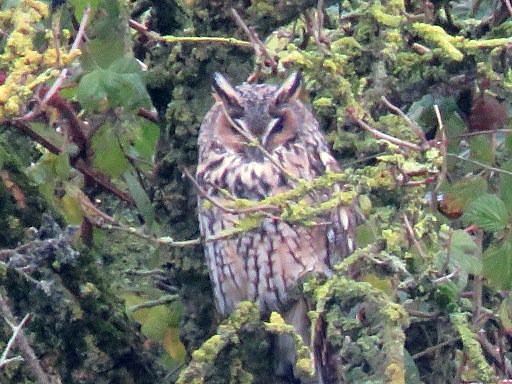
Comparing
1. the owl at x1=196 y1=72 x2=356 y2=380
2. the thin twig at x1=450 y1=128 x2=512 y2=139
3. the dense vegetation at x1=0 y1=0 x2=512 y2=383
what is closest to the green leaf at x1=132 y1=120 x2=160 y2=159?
the dense vegetation at x1=0 y1=0 x2=512 y2=383

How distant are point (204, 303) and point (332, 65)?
739 millimetres

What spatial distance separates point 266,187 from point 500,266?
0.71 m

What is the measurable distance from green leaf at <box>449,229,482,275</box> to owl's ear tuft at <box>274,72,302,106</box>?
1.95ft

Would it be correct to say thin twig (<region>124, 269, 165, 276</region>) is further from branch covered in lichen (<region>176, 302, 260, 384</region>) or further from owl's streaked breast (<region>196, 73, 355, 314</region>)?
branch covered in lichen (<region>176, 302, 260, 384</region>)

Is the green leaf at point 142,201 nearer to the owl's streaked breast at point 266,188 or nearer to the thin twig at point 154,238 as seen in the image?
the thin twig at point 154,238

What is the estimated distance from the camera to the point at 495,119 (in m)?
2.15

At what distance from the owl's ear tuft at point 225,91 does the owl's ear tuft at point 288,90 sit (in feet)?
0.28

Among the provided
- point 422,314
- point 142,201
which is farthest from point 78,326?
point 422,314

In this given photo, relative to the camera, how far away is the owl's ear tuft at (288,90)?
2.29m

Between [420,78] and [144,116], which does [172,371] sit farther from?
[420,78]

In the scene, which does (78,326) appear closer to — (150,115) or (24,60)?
(150,115)

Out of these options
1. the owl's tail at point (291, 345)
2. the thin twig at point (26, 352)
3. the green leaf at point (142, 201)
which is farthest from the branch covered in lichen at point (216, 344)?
the green leaf at point (142, 201)

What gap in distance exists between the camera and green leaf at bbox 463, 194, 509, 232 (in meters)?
1.81

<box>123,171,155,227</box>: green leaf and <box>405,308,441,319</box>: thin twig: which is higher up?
<box>123,171,155,227</box>: green leaf
